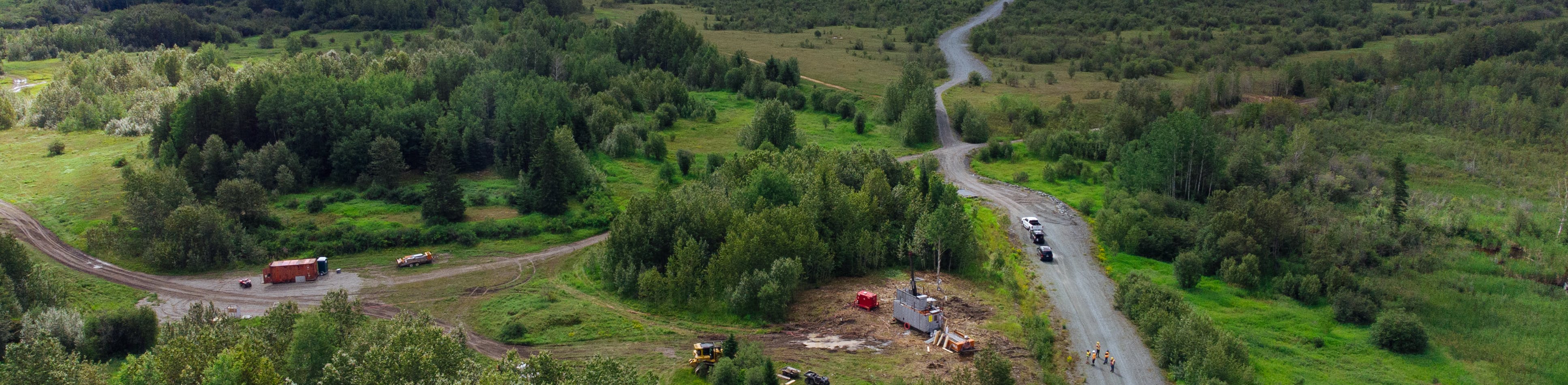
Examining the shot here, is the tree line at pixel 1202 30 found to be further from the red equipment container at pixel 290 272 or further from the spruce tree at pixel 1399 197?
the red equipment container at pixel 290 272

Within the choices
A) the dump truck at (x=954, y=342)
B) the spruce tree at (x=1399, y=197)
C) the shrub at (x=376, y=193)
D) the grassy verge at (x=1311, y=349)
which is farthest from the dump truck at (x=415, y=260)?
the spruce tree at (x=1399, y=197)

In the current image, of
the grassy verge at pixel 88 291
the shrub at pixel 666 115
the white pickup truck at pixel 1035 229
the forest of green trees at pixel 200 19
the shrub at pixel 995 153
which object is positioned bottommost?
the grassy verge at pixel 88 291

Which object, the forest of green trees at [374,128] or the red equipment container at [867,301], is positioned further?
the forest of green trees at [374,128]

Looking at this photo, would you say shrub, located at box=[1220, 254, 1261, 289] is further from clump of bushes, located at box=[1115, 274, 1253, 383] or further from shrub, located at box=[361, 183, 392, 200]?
shrub, located at box=[361, 183, 392, 200]

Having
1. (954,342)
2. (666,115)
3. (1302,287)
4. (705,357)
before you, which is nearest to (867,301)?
(954,342)

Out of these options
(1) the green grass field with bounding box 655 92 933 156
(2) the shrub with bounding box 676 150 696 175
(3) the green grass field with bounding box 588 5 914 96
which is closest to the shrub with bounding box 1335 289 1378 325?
(1) the green grass field with bounding box 655 92 933 156

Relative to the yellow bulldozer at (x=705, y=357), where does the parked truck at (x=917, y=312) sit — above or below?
above

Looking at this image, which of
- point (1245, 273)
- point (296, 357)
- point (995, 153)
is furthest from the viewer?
point (995, 153)

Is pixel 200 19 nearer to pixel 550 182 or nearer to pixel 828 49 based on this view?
pixel 828 49
